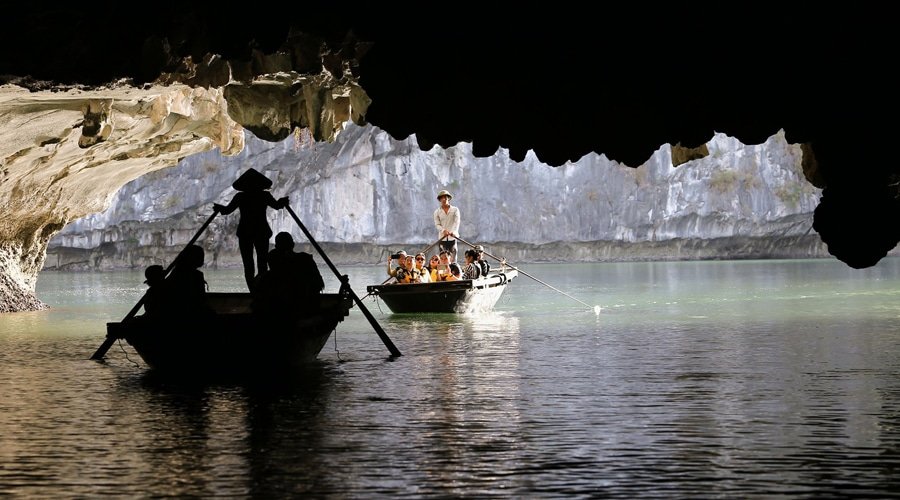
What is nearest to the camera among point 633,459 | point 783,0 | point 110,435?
point 633,459

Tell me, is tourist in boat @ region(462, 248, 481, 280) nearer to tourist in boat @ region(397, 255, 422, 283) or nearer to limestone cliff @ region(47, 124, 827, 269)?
tourist in boat @ region(397, 255, 422, 283)

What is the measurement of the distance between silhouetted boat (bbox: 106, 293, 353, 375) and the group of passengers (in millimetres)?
10276

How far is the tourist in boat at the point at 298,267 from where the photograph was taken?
13.5 metres

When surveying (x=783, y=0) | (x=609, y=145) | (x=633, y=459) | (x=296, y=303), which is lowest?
(x=633, y=459)

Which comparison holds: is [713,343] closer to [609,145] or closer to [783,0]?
[609,145]

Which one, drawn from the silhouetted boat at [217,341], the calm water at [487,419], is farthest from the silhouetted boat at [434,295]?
the silhouetted boat at [217,341]

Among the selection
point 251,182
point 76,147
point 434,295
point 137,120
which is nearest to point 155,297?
point 251,182

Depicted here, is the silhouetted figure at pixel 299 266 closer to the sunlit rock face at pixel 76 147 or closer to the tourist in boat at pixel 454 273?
the sunlit rock face at pixel 76 147

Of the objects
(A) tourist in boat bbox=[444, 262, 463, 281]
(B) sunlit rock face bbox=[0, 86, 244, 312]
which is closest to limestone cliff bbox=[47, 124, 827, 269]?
(B) sunlit rock face bbox=[0, 86, 244, 312]

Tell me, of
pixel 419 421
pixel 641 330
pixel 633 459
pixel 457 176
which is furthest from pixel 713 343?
pixel 457 176

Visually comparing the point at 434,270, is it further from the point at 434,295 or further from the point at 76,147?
the point at 76,147

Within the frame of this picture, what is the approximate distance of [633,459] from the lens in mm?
7746

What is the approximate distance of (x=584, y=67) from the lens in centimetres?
1175

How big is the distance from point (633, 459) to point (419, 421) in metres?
2.18
